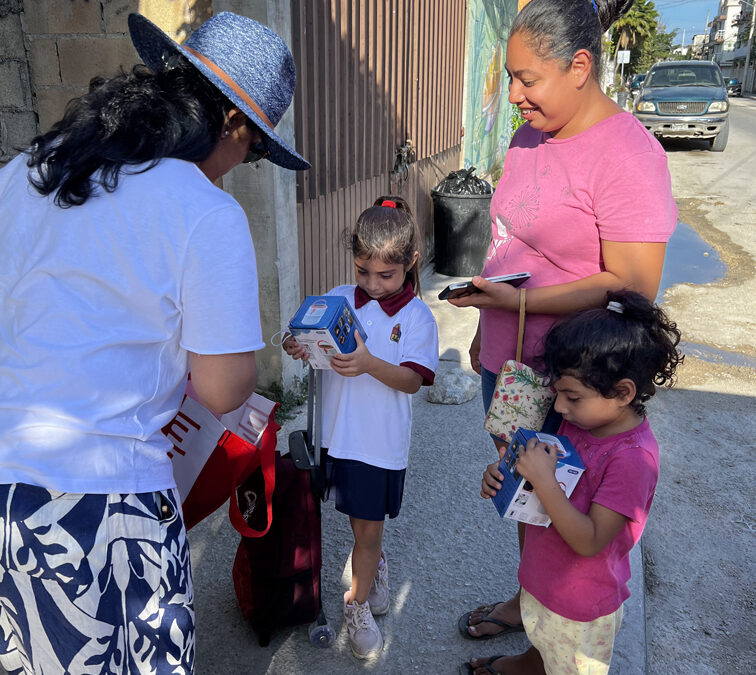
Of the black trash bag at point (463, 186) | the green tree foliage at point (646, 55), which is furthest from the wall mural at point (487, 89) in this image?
the green tree foliage at point (646, 55)

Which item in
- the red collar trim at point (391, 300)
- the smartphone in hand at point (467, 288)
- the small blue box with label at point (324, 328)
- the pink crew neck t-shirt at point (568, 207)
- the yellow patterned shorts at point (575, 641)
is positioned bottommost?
the yellow patterned shorts at point (575, 641)

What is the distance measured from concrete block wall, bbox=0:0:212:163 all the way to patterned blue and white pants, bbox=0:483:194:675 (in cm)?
273

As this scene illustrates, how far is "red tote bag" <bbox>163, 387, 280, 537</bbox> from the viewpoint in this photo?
5.54ft

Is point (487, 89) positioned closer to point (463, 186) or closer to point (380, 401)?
point (463, 186)

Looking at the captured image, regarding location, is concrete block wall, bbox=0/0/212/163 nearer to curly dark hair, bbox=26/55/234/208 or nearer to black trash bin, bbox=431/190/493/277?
curly dark hair, bbox=26/55/234/208

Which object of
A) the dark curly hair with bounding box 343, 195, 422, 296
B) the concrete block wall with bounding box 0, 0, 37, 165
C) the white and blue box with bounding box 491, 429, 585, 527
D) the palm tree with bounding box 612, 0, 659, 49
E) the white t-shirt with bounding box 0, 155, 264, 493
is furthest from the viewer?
the palm tree with bounding box 612, 0, 659, 49

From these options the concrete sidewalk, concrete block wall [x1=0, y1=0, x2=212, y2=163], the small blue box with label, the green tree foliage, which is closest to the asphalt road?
the concrete sidewalk

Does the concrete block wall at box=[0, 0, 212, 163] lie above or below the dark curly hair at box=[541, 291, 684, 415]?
above

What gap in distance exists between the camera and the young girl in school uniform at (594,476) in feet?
5.14

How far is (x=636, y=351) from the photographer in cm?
159

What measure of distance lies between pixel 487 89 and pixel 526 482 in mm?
9475

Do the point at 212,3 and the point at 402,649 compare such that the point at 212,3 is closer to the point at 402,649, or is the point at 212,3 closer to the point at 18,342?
the point at 18,342

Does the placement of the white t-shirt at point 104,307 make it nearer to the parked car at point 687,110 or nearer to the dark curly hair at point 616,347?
the dark curly hair at point 616,347

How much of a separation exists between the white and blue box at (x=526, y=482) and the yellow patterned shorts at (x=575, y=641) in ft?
1.08
